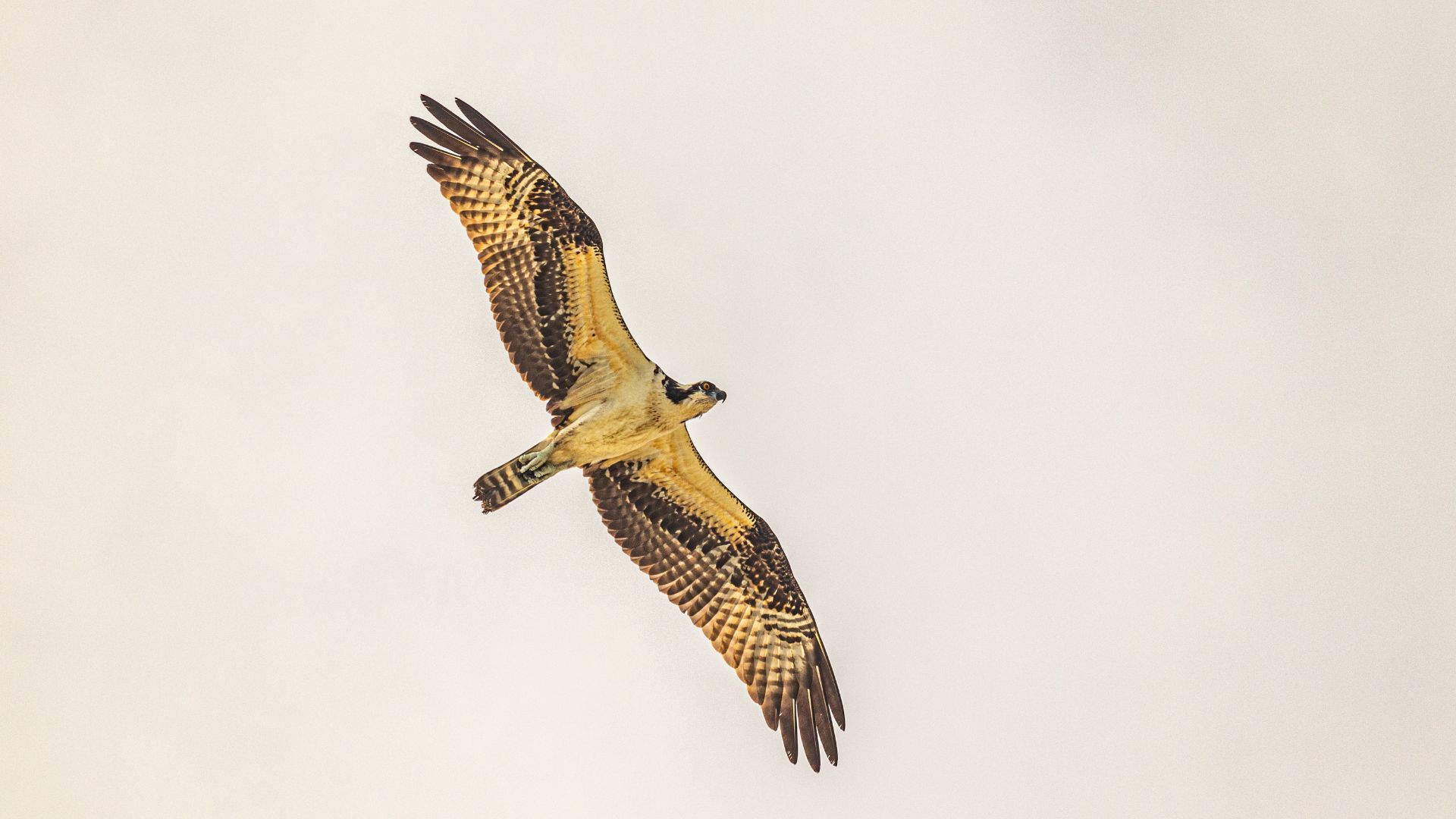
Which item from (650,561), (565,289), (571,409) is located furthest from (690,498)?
(565,289)

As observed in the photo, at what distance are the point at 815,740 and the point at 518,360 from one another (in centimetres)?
641

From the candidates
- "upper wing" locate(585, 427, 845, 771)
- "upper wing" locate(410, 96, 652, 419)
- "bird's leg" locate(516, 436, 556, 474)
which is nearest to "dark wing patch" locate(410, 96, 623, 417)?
"upper wing" locate(410, 96, 652, 419)

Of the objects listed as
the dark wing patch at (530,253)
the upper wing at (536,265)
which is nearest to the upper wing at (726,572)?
the upper wing at (536,265)

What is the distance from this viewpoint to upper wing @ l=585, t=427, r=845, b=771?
17.8 metres

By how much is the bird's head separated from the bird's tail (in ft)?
5.98

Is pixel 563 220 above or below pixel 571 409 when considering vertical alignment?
above

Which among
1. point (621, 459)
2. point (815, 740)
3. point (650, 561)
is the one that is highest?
point (621, 459)

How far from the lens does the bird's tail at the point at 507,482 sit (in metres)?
16.6

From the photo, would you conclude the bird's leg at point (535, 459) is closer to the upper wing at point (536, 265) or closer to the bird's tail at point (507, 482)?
the bird's tail at point (507, 482)

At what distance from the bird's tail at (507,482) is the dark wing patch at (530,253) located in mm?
829

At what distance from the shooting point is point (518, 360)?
1706 cm

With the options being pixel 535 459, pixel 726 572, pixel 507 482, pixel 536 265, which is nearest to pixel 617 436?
pixel 535 459

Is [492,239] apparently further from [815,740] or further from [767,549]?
[815,740]

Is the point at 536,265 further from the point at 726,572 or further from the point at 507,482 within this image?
the point at 726,572
